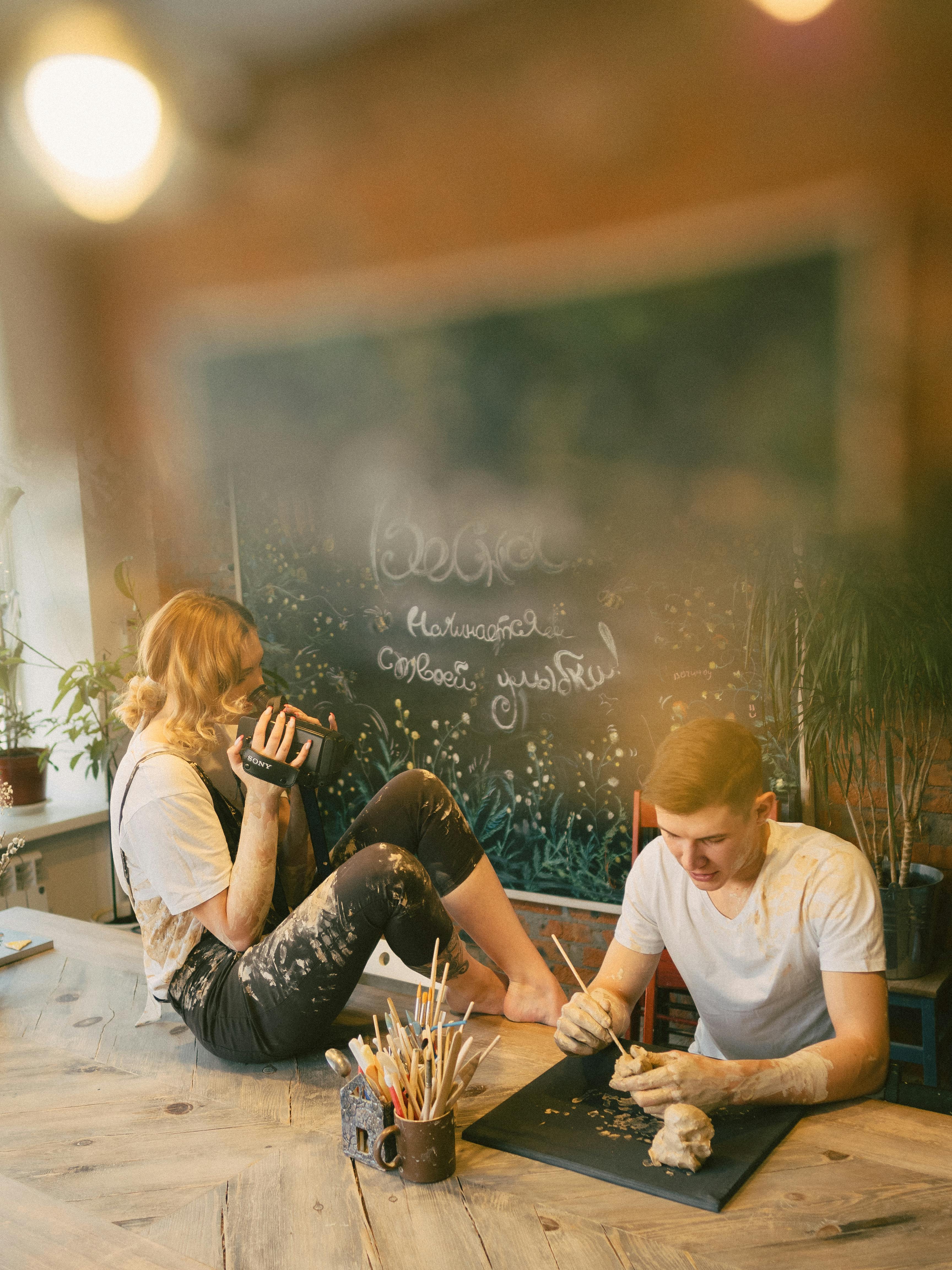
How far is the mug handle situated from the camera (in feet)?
3.03

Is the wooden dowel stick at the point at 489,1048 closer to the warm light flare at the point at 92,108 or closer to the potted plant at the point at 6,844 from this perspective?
the potted plant at the point at 6,844

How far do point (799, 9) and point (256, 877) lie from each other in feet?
3.75

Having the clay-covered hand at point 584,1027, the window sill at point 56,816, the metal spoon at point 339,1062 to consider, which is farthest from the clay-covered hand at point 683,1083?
the window sill at point 56,816

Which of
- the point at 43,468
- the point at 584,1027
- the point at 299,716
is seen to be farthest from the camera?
the point at 43,468

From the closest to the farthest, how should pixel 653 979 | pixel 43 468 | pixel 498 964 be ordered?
pixel 498 964, pixel 653 979, pixel 43 468

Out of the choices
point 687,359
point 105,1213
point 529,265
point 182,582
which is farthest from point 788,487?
point 182,582

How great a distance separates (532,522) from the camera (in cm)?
185

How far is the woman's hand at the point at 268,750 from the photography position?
4.08 ft

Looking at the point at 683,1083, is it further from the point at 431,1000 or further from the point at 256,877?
the point at 256,877

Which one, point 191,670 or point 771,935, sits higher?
point 191,670

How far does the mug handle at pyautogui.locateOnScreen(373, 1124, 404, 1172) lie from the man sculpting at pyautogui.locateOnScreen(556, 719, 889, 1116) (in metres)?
0.23

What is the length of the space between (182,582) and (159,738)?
1.15m

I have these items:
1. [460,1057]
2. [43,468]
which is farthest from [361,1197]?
[43,468]

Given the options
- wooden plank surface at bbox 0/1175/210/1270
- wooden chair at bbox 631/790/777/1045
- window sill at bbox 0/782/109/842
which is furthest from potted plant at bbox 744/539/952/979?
window sill at bbox 0/782/109/842
